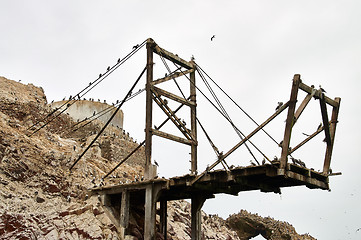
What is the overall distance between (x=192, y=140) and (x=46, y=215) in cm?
713

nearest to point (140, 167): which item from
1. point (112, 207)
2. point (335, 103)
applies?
point (112, 207)

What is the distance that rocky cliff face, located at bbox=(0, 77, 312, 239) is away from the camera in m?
15.3

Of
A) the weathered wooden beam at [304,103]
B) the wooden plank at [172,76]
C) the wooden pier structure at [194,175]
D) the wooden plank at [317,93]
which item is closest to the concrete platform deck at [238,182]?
the wooden pier structure at [194,175]

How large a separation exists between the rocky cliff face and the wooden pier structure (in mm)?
1069

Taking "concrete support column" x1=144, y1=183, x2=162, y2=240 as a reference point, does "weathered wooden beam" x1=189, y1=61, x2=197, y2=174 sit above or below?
above

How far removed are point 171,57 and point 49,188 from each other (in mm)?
8326

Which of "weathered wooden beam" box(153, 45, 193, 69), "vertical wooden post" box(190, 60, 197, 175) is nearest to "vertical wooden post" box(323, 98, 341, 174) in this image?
"vertical wooden post" box(190, 60, 197, 175)

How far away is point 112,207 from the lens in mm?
17562

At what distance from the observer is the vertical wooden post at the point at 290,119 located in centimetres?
1209

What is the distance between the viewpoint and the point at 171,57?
1864 centimetres

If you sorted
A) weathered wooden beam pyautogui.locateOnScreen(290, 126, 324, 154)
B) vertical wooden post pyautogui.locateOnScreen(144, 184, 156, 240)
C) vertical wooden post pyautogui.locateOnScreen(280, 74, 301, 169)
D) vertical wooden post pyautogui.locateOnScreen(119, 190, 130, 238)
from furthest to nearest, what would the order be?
vertical wooden post pyautogui.locateOnScreen(119, 190, 130, 238) → vertical wooden post pyautogui.locateOnScreen(144, 184, 156, 240) → weathered wooden beam pyautogui.locateOnScreen(290, 126, 324, 154) → vertical wooden post pyautogui.locateOnScreen(280, 74, 301, 169)

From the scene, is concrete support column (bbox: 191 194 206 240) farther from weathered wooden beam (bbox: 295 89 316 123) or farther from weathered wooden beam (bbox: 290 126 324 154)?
weathered wooden beam (bbox: 295 89 316 123)

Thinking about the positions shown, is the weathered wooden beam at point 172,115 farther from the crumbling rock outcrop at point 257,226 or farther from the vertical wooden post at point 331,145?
the crumbling rock outcrop at point 257,226

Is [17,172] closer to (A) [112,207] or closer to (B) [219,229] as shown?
(A) [112,207]
